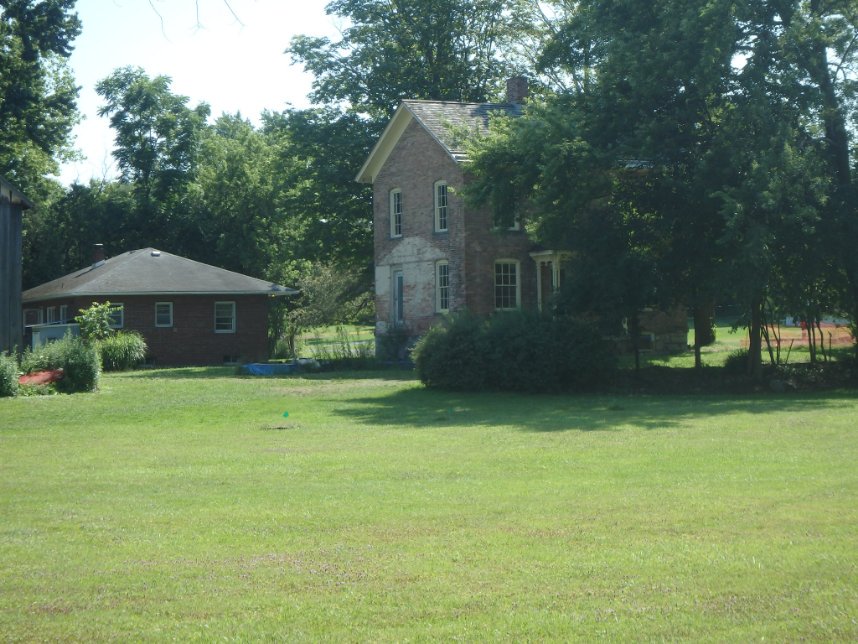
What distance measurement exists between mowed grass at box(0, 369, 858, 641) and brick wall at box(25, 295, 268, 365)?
2682 cm

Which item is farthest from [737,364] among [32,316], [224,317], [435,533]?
[32,316]

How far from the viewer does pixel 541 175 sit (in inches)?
1078

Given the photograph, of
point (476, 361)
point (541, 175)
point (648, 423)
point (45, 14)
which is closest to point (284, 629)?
point (648, 423)

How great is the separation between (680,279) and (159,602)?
2319 cm

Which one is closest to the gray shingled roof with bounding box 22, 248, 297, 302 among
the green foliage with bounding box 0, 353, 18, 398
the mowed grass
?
the green foliage with bounding box 0, 353, 18, 398

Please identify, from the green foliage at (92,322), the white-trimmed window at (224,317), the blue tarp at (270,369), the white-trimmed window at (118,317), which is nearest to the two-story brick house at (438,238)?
the blue tarp at (270,369)

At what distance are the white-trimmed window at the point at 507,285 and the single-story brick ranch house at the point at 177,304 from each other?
37.1 ft

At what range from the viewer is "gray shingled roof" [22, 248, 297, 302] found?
43156 millimetres

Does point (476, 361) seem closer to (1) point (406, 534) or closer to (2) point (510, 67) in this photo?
(1) point (406, 534)

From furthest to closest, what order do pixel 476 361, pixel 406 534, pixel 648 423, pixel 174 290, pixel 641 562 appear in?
pixel 174 290 < pixel 476 361 < pixel 648 423 < pixel 406 534 < pixel 641 562

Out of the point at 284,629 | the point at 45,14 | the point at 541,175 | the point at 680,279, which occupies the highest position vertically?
the point at 45,14

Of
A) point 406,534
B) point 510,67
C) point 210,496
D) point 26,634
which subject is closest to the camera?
point 26,634

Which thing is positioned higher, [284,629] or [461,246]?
[461,246]

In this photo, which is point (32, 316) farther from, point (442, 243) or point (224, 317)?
point (442, 243)
